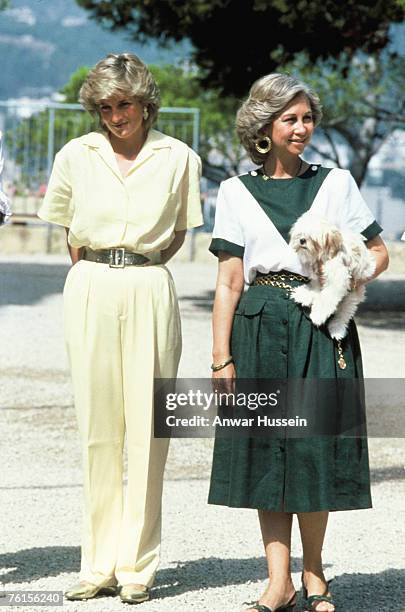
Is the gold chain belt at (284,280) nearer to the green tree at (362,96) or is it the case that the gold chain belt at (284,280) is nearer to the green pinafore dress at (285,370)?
the green pinafore dress at (285,370)

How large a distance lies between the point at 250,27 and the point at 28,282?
5.68 metres

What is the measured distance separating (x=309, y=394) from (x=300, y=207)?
0.65 metres

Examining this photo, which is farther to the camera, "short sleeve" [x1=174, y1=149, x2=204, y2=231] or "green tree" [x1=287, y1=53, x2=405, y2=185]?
"green tree" [x1=287, y1=53, x2=405, y2=185]

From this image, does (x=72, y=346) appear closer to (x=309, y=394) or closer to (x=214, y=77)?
(x=309, y=394)

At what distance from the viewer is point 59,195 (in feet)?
17.8

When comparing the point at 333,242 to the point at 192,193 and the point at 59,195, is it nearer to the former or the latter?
the point at 192,193

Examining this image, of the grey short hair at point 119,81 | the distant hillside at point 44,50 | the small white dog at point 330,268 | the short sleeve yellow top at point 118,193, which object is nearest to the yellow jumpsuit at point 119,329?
the short sleeve yellow top at point 118,193

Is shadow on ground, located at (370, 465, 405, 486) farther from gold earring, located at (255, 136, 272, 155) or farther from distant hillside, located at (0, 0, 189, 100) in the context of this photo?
distant hillside, located at (0, 0, 189, 100)

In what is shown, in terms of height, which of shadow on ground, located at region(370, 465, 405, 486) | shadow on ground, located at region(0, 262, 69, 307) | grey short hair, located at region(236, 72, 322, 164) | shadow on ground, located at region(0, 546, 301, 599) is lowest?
shadow on ground, located at region(0, 262, 69, 307)

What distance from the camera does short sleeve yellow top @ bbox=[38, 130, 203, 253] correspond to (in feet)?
17.4

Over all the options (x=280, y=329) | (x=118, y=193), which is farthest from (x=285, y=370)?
(x=118, y=193)

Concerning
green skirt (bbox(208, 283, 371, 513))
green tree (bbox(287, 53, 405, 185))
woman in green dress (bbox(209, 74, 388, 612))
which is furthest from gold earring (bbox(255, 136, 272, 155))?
green tree (bbox(287, 53, 405, 185))

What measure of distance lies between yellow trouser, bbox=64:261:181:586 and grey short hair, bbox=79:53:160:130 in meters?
0.63

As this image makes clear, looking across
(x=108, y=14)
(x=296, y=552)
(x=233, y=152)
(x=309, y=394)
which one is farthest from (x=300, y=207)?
(x=233, y=152)
